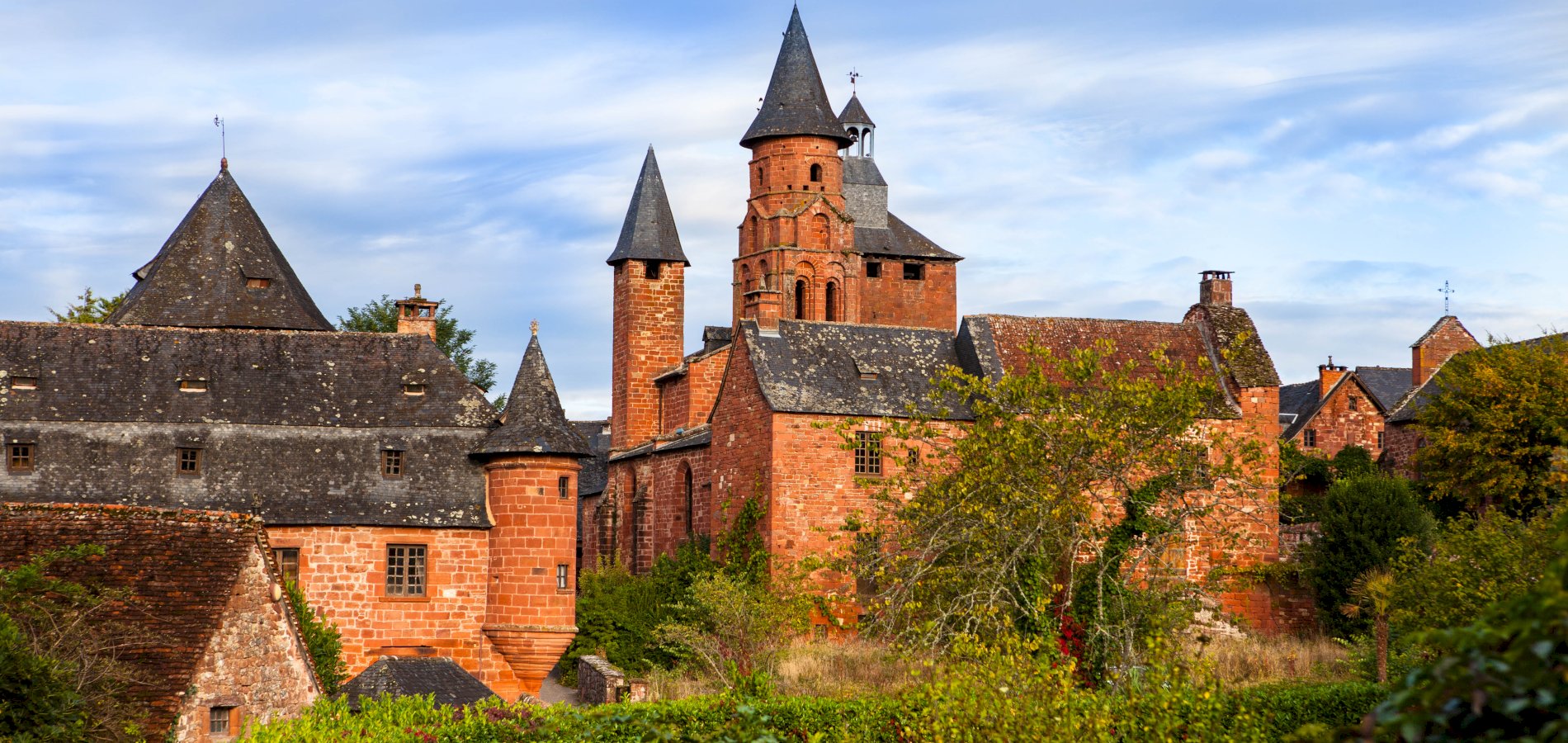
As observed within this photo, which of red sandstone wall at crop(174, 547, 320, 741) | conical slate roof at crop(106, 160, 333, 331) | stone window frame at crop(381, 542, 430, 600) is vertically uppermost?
conical slate roof at crop(106, 160, 333, 331)

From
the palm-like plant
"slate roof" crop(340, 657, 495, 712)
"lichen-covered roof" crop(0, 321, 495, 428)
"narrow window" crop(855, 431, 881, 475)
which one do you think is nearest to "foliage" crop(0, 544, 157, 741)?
"slate roof" crop(340, 657, 495, 712)

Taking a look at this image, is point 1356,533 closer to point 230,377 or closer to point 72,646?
point 230,377

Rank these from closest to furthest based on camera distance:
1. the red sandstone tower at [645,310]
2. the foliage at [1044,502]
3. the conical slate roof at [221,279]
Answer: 1. the foliage at [1044,502]
2. the conical slate roof at [221,279]
3. the red sandstone tower at [645,310]

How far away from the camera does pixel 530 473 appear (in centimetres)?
3559

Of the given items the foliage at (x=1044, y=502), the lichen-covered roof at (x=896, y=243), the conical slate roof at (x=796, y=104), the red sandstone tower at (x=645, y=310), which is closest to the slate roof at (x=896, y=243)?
the lichen-covered roof at (x=896, y=243)

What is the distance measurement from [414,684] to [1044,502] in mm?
12351

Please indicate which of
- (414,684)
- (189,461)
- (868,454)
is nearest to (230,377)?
(189,461)

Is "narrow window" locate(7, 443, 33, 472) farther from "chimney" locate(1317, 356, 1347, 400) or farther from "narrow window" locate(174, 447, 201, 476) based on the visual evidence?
"chimney" locate(1317, 356, 1347, 400)

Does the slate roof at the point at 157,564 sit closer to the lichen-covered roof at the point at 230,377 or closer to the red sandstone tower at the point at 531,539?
the red sandstone tower at the point at 531,539

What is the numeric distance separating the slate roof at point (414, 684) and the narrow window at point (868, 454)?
512 inches

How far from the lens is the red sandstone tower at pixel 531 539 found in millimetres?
35094

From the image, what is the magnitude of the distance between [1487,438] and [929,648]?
21070 millimetres

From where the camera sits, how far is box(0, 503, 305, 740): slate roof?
74.2 feet

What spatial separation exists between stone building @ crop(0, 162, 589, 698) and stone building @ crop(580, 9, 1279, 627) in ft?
19.6
